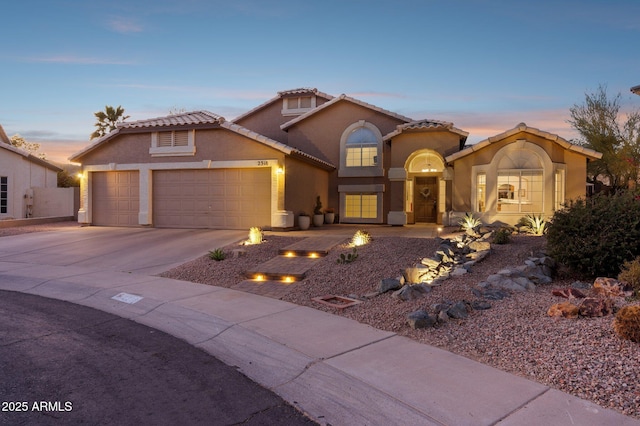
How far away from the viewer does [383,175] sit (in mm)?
Answer: 22578

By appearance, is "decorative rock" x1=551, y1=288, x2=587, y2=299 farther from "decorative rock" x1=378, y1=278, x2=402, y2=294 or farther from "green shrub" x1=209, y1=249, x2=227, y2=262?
"green shrub" x1=209, y1=249, x2=227, y2=262

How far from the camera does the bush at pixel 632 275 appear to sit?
729 centimetres

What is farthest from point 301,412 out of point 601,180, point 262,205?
point 601,180

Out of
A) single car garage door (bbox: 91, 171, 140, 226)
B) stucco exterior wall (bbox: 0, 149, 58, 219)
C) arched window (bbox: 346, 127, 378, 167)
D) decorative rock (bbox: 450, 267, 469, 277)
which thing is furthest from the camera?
stucco exterior wall (bbox: 0, 149, 58, 219)

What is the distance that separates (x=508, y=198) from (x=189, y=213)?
12.4 m

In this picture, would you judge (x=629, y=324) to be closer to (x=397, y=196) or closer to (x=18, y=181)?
(x=397, y=196)

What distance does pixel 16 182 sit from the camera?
2633cm

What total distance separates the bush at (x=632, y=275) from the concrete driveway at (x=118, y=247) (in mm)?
9743

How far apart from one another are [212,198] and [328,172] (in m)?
6.87

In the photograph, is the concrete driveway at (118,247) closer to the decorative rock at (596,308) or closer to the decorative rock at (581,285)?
the decorative rock at (581,285)

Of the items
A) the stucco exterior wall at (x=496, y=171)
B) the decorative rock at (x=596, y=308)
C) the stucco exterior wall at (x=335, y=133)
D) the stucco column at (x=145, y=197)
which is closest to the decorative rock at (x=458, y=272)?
the decorative rock at (x=596, y=308)

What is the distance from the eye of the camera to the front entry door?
22.4 metres

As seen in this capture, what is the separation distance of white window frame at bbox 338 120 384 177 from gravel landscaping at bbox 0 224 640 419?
1125cm

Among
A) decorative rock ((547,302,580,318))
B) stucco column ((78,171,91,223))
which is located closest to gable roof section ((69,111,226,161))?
stucco column ((78,171,91,223))
